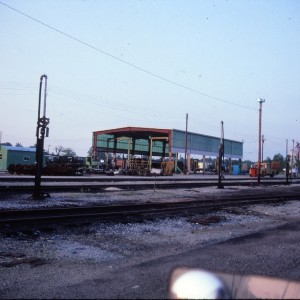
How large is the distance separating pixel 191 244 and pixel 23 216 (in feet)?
20.1

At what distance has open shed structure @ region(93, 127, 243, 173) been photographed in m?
57.9

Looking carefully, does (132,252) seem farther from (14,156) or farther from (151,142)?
(14,156)

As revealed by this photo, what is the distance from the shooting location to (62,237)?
8680 millimetres

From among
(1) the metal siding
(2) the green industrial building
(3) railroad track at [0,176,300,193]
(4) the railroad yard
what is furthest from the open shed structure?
(4) the railroad yard

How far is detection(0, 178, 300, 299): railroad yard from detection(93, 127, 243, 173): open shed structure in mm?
42306

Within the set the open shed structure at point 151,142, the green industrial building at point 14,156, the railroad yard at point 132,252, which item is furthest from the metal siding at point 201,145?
the railroad yard at point 132,252

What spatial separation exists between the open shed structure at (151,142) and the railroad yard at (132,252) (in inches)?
1666

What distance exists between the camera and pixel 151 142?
53656mm

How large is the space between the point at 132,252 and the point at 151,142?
4649 cm

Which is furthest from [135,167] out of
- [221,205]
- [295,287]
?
[295,287]

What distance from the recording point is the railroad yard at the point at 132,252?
16.8 ft

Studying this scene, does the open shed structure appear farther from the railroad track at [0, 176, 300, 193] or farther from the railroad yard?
the railroad yard

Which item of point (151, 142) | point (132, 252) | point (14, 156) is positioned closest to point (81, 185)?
point (132, 252)

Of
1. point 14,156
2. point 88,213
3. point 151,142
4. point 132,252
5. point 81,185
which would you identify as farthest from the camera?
point 151,142
